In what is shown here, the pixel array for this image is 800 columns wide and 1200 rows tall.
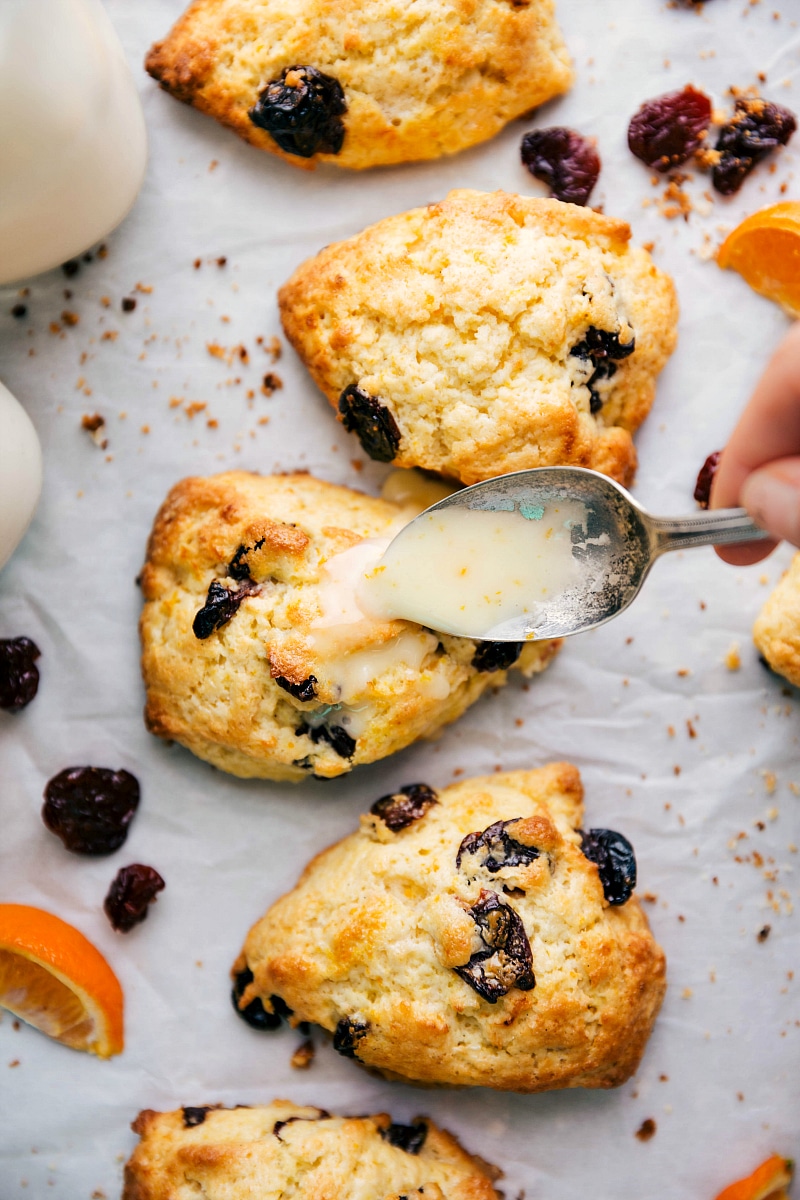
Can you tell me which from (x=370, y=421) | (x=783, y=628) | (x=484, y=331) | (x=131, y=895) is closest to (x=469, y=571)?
(x=370, y=421)

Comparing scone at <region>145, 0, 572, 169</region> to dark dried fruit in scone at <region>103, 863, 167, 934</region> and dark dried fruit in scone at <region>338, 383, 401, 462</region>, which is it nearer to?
dark dried fruit in scone at <region>338, 383, 401, 462</region>

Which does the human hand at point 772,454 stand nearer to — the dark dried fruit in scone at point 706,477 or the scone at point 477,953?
the dark dried fruit in scone at point 706,477

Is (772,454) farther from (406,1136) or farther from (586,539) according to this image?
(406,1136)

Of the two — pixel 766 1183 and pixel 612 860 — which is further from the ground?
pixel 612 860

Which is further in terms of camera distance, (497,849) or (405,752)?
(405,752)

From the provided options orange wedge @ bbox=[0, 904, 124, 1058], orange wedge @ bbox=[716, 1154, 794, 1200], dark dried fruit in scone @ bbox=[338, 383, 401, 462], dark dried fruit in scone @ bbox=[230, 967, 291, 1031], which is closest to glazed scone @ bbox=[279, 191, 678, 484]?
dark dried fruit in scone @ bbox=[338, 383, 401, 462]

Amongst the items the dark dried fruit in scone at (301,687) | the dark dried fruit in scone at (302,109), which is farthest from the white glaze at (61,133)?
the dark dried fruit in scone at (301,687)

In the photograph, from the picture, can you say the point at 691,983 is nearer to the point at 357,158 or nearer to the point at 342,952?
the point at 342,952
